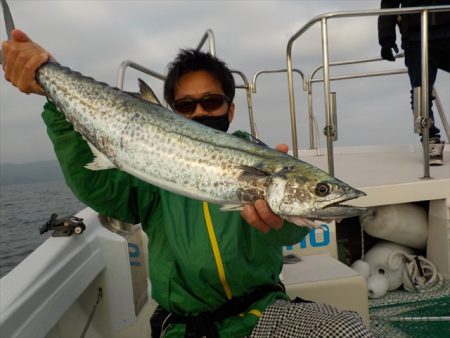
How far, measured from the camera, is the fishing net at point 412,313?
9.52 ft

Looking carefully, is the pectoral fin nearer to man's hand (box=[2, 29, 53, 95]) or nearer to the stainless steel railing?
man's hand (box=[2, 29, 53, 95])

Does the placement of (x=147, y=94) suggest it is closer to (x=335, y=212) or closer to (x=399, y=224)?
(x=335, y=212)

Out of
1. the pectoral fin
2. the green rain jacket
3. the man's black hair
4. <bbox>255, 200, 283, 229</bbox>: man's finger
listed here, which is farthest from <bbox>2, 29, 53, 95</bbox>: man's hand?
<bbox>255, 200, 283, 229</bbox>: man's finger

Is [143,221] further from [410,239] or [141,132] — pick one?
[410,239]

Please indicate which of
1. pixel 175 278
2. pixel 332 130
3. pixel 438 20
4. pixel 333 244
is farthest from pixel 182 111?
pixel 438 20

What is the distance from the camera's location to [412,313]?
318 centimetres

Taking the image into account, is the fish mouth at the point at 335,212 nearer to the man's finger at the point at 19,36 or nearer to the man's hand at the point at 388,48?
the man's finger at the point at 19,36

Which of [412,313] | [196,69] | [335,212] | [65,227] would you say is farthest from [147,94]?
[412,313]

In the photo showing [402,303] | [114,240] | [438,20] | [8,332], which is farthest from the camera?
[438,20]

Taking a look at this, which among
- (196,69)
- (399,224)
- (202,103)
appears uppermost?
(196,69)

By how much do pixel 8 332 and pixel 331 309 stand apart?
1482 mm

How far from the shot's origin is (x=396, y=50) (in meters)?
4.66

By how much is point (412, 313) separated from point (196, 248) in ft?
7.19

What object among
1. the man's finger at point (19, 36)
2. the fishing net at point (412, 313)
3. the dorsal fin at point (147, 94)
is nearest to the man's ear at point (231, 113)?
the dorsal fin at point (147, 94)
